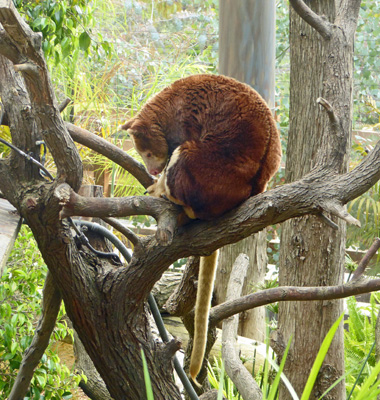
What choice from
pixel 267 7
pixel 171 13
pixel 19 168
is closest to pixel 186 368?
pixel 19 168

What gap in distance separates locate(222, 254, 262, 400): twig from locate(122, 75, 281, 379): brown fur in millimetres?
423

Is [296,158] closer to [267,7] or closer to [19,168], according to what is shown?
[19,168]

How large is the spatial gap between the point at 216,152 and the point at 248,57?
232 centimetres

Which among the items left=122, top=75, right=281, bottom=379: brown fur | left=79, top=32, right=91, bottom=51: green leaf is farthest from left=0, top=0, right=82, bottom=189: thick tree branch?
left=79, top=32, right=91, bottom=51: green leaf

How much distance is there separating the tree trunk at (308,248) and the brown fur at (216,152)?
53 cm

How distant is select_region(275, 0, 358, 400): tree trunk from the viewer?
7.32 ft

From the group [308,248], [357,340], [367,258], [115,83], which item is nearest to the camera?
[367,258]

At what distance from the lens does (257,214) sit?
4.60ft

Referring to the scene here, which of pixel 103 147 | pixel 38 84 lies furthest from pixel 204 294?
pixel 38 84

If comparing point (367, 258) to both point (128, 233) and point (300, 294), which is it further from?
point (128, 233)

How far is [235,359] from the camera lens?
2.11 meters

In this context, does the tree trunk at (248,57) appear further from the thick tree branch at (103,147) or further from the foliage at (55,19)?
the thick tree branch at (103,147)

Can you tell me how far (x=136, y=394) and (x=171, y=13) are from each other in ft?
20.5

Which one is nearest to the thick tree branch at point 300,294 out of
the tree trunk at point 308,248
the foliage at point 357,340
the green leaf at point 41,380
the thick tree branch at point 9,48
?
the tree trunk at point 308,248
